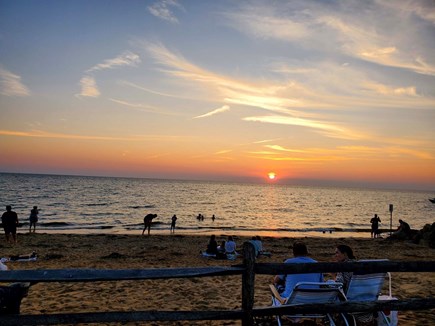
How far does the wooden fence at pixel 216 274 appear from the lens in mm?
3602

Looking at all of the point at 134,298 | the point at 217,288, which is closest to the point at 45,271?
the point at 134,298

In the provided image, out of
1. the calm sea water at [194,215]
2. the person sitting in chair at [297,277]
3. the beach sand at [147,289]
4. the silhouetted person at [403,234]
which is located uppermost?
the person sitting in chair at [297,277]

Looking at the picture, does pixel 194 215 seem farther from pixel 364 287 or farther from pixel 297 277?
pixel 364 287

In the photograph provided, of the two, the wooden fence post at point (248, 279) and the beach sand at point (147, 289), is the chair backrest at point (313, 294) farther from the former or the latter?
the beach sand at point (147, 289)

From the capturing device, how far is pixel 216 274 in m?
3.84

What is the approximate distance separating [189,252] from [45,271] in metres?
15.0

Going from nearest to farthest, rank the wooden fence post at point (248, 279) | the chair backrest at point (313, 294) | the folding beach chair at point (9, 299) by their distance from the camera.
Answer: the wooden fence post at point (248, 279) < the folding beach chair at point (9, 299) < the chair backrest at point (313, 294)

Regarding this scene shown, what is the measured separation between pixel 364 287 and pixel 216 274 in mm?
2411

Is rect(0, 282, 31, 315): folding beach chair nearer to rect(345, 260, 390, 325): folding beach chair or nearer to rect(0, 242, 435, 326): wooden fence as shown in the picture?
rect(0, 242, 435, 326): wooden fence

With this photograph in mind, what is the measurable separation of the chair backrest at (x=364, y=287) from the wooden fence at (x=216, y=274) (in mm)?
677

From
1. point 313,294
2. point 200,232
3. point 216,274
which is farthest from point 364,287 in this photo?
point 200,232

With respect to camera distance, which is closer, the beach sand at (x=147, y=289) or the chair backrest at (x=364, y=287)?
the chair backrest at (x=364, y=287)

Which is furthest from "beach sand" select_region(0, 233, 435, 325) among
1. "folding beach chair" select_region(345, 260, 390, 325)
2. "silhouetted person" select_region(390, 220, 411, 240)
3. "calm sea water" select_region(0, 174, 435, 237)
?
"calm sea water" select_region(0, 174, 435, 237)

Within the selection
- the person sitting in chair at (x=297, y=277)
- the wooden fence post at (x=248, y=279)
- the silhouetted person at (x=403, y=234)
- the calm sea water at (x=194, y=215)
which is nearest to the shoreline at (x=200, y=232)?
the calm sea water at (x=194, y=215)
